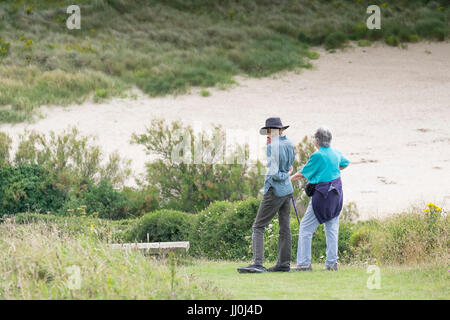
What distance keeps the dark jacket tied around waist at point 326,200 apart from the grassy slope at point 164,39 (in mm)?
19652

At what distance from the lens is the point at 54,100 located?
89.6ft

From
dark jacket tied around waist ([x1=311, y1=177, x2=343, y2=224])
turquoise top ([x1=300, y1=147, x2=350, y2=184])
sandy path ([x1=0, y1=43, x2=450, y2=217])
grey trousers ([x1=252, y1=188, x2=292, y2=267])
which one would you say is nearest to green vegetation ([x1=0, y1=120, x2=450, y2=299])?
grey trousers ([x1=252, y1=188, x2=292, y2=267])

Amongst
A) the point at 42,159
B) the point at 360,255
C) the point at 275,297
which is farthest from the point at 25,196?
the point at 275,297

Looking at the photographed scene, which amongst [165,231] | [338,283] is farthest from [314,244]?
[338,283]

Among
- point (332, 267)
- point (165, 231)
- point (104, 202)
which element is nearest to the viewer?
point (332, 267)

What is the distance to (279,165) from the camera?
780 centimetres

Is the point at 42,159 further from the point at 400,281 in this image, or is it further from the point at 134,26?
the point at 134,26

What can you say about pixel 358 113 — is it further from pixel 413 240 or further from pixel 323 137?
pixel 323 137

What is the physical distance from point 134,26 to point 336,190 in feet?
102

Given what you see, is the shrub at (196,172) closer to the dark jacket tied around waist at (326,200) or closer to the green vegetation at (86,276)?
the dark jacket tied around waist at (326,200)

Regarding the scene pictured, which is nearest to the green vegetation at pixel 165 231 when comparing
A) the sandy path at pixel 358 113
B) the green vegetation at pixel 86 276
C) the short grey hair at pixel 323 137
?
the green vegetation at pixel 86 276

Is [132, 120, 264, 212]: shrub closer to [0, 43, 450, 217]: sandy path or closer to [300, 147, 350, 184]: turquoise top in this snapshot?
[0, 43, 450, 217]: sandy path

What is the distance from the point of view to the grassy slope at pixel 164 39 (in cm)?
2911

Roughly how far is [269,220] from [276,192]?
1.25 ft
